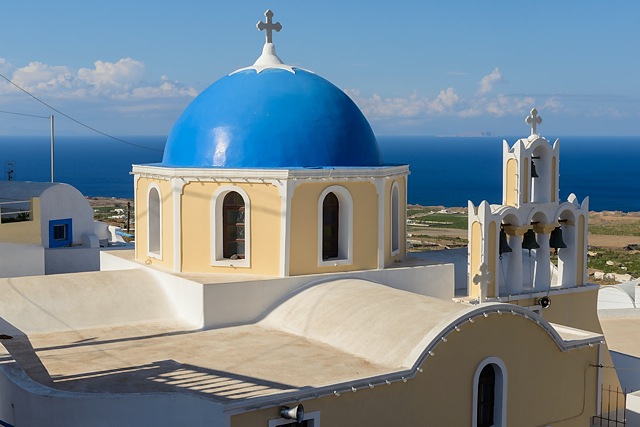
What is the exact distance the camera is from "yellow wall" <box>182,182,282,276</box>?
1435 centimetres

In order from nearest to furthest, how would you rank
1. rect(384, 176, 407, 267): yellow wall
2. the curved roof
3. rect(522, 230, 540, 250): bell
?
the curved roof → rect(384, 176, 407, 267): yellow wall → rect(522, 230, 540, 250): bell

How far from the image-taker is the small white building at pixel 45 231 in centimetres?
1862

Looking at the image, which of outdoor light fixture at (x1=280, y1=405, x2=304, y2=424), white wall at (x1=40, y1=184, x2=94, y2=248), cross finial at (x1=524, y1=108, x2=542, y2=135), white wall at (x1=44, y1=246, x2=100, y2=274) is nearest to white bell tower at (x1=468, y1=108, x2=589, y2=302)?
cross finial at (x1=524, y1=108, x2=542, y2=135)

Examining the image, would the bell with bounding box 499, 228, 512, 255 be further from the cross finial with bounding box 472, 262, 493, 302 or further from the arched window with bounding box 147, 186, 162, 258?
the arched window with bounding box 147, 186, 162, 258

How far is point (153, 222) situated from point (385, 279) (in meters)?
4.51

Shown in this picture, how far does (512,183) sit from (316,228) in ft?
12.9

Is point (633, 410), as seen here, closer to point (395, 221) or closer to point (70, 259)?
point (395, 221)

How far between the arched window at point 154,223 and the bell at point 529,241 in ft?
22.7

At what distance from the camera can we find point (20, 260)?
61.2 feet

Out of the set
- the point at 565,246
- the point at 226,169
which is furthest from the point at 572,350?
the point at 226,169

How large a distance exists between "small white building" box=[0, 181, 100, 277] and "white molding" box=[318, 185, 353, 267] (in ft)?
25.4

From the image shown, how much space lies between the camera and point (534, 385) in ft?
42.8

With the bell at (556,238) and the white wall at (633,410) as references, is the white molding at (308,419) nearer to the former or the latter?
the white wall at (633,410)

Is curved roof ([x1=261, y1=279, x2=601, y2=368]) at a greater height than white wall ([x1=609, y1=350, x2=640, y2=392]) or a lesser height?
greater
